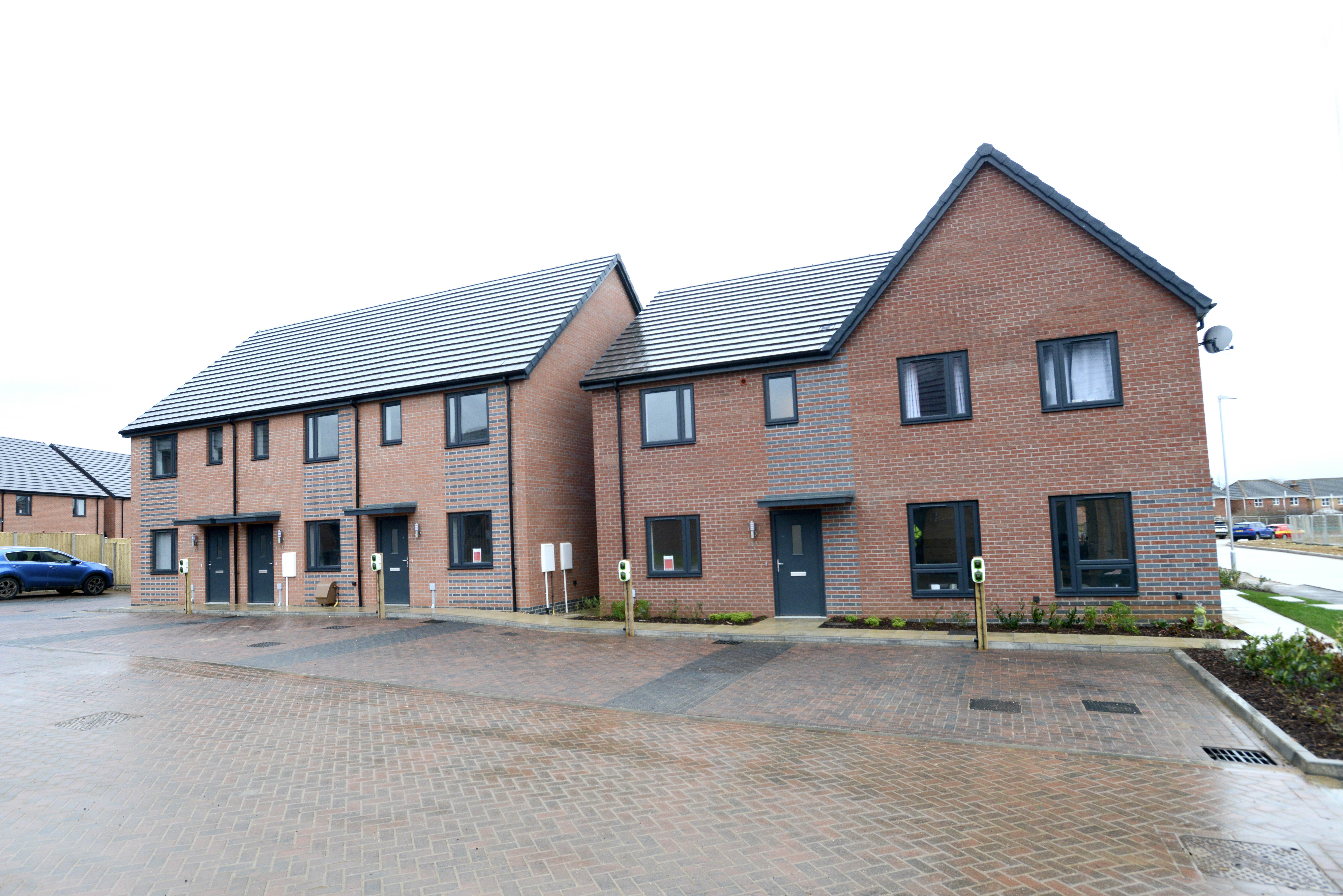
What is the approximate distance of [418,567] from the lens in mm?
19516

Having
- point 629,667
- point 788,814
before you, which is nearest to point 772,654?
point 629,667

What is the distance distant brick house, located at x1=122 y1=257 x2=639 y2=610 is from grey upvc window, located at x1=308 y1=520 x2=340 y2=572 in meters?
0.05

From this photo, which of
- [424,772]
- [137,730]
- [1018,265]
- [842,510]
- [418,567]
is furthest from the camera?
[418,567]

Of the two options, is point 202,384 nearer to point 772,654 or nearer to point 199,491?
point 199,491

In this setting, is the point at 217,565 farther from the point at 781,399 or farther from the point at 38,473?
the point at 38,473

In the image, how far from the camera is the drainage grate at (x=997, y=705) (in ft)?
28.4

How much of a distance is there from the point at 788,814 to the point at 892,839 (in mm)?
835

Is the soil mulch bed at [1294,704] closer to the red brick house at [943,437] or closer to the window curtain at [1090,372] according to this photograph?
the red brick house at [943,437]

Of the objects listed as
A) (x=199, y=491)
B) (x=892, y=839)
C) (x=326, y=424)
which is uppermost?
(x=326, y=424)

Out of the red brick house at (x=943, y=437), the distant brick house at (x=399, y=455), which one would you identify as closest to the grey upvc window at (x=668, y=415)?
the red brick house at (x=943, y=437)

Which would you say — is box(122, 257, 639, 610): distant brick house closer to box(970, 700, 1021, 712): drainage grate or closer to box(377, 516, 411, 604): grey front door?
box(377, 516, 411, 604): grey front door

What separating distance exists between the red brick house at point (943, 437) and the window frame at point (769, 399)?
1.6 inches

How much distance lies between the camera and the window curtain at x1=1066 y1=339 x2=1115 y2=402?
13625 mm

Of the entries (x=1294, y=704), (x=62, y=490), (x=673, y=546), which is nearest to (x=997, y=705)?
(x=1294, y=704)
